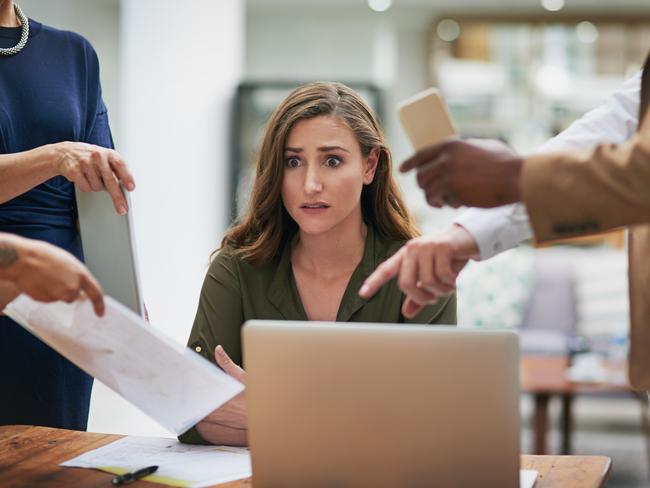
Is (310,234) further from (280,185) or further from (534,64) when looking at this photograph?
(534,64)

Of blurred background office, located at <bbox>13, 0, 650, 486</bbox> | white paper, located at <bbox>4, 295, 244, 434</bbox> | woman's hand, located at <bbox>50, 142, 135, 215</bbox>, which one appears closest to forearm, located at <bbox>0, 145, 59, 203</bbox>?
woman's hand, located at <bbox>50, 142, 135, 215</bbox>

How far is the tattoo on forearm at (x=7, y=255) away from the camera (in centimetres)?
131

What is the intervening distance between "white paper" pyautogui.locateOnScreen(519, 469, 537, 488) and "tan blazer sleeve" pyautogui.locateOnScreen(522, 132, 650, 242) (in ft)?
1.37

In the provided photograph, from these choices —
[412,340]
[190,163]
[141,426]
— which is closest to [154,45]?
[190,163]

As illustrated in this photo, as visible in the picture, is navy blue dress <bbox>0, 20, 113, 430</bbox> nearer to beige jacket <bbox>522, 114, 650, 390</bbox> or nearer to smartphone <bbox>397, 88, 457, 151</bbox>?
smartphone <bbox>397, 88, 457, 151</bbox>

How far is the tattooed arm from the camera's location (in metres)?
1.28

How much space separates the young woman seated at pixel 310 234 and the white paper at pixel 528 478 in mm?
508

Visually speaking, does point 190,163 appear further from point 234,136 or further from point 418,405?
point 418,405

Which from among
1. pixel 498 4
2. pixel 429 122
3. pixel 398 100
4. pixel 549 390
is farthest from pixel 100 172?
pixel 498 4

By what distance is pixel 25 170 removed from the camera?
1.86 m

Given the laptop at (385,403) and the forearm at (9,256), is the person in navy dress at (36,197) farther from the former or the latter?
the laptop at (385,403)

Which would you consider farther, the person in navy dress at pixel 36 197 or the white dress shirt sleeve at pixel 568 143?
the person in navy dress at pixel 36 197

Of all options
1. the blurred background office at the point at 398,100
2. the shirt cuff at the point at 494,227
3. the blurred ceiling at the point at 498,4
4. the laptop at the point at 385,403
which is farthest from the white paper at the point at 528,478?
the blurred ceiling at the point at 498,4

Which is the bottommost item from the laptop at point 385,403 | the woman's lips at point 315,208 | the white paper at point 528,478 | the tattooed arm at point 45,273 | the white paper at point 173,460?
the white paper at point 173,460
